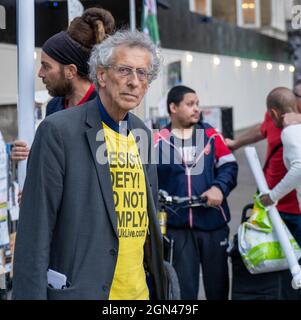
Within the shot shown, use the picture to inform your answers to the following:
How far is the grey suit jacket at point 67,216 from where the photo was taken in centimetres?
258

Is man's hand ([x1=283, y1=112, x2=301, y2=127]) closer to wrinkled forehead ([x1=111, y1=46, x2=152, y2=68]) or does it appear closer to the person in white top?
the person in white top

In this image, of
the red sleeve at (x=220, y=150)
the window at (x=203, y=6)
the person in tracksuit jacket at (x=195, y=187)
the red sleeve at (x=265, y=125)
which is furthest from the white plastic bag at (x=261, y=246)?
the window at (x=203, y=6)

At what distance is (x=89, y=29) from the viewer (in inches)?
134

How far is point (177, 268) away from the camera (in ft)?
16.1

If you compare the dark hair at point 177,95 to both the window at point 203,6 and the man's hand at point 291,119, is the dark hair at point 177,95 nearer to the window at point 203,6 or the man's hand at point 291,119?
the man's hand at point 291,119

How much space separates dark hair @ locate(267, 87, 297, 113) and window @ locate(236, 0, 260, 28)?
30296 mm

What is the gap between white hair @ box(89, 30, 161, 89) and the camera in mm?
2789

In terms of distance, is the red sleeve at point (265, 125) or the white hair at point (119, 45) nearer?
the white hair at point (119, 45)

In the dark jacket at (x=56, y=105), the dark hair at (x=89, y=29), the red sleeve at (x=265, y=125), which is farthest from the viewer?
the red sleeve at (x=265, y=125)

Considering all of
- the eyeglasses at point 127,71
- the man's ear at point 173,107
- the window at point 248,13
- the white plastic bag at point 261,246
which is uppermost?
the window at point 248,13

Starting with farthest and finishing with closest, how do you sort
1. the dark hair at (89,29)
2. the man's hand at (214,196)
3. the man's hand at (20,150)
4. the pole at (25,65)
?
1. the man's hand at (214,196)
2. the dark hair at (89,29)
3. the man's hand at (20,150)
4. the pole at (25,65)

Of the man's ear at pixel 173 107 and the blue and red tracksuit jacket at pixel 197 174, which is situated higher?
the man's ear at pixel 173 107

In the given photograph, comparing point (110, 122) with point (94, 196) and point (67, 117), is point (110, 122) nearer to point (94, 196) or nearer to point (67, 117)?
point (67, 117)

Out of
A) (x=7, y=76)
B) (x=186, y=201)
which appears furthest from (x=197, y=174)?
(x=7, y=76)
